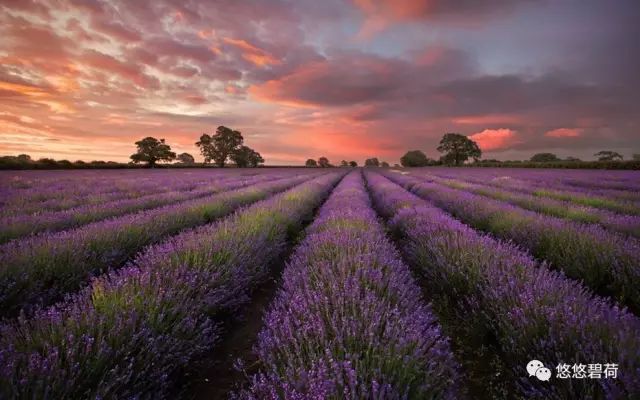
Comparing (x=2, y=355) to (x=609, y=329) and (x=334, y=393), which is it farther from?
(x=609, y=329)

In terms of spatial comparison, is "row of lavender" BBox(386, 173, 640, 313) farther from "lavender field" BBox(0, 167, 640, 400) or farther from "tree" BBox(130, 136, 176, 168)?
"tree" BBox(130, 136, 176, 168)

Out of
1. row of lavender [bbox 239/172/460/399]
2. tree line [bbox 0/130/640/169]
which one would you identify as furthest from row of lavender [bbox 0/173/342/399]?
tree line [bbox 0/130/640/169]

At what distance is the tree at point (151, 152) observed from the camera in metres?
54.6

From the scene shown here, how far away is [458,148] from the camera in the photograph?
250ft

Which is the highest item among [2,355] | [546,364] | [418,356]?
[2,355]

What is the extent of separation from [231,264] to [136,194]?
884 centimetres

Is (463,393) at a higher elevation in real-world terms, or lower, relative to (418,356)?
lower

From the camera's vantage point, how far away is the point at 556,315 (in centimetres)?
194

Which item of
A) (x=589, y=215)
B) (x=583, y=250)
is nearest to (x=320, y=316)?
(x=583, y=250)

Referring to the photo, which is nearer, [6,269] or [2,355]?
[2,355]

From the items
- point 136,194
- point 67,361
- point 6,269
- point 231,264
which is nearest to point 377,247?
point 231,264

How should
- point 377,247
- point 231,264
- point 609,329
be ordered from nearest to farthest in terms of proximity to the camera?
1. point 609,329
2. point 231,264
3. point 377,247

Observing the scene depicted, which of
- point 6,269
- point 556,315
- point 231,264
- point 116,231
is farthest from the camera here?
point 116,231

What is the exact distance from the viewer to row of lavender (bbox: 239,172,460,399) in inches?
54.7
